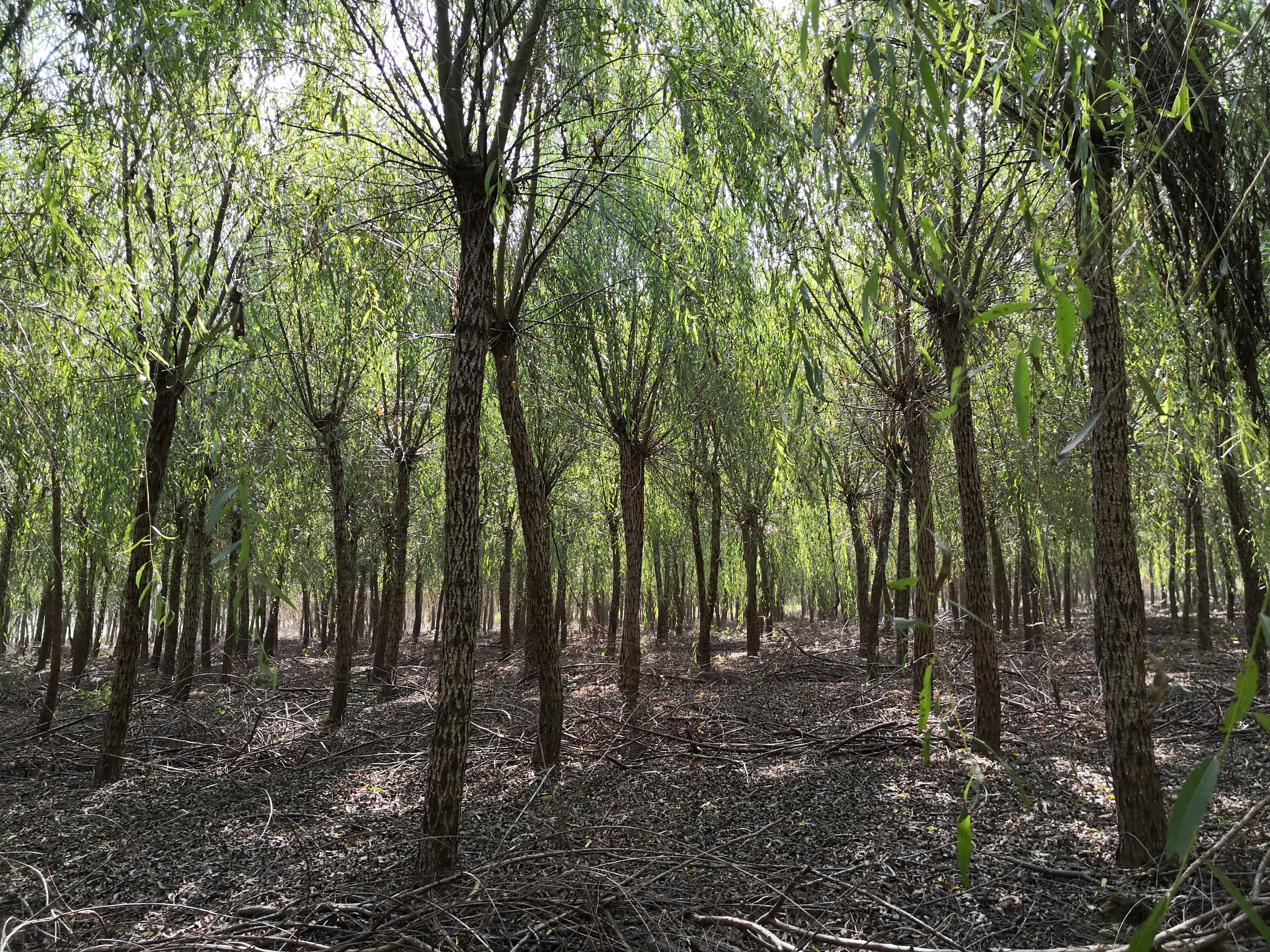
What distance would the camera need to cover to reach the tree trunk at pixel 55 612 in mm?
7035

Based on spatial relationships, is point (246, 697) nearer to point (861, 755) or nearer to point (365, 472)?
point (365, 472)

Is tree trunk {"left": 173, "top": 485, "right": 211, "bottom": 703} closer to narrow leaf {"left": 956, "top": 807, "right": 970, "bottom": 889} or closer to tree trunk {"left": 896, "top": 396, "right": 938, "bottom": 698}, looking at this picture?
tree trunk {"left": 896, "top": 396, "right": 938, "bottom": 698}

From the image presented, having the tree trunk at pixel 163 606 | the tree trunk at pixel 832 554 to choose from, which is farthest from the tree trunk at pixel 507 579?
the tree trunk at pixel 832 554

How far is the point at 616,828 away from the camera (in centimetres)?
393

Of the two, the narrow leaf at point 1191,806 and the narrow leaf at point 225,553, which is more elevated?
the narrow leaf at point 225,553

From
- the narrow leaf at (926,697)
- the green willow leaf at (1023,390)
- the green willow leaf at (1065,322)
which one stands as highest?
the green willow leaf at (1065,322)

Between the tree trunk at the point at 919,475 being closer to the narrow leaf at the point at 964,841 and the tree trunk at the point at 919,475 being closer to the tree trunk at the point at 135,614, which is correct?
the narrow leaf at the point at 964,841

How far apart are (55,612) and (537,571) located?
5205 mm

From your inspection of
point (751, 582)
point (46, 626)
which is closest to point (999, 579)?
point (751, 582)

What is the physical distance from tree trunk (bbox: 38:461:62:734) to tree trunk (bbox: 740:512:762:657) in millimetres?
10267

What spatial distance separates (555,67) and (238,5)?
1786 mm

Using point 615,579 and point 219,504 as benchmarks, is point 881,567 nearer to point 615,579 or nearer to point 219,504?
point 615,579

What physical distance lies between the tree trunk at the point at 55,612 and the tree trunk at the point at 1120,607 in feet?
23.1

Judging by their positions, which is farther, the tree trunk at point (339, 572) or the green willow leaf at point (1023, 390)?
the tree trunk at point (339, 572)
